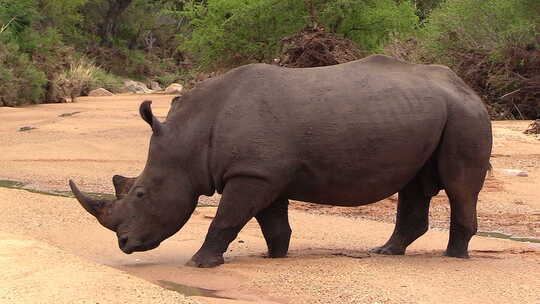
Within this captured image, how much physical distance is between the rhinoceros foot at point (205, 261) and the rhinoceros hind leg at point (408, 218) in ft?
5.38

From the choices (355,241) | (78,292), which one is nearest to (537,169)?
(355,241)

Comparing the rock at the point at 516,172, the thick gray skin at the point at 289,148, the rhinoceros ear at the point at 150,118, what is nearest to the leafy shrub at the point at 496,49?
the rock at the point at 516,172

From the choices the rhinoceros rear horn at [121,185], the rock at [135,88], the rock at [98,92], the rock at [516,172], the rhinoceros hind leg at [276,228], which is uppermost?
the rhinoceros rear horn at [121,185]

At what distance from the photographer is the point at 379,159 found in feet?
23.1

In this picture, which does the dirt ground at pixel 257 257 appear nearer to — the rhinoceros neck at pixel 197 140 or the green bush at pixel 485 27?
the rhinoceros neck at pixel 197 140

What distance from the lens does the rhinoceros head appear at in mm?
6992

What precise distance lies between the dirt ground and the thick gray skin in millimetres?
374

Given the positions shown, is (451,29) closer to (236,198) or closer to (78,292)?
Answer: (236,198)

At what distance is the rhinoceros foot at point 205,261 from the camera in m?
6.82

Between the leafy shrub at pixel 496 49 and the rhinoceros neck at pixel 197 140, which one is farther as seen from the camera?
the leafy shrub at pixel 496 49

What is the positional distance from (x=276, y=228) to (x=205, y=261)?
2.70 feet

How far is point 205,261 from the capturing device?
6832 mm

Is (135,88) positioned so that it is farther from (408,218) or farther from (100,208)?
(100,208)

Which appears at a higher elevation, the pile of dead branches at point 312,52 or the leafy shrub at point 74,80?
the pile of dead branches at point 312,52
